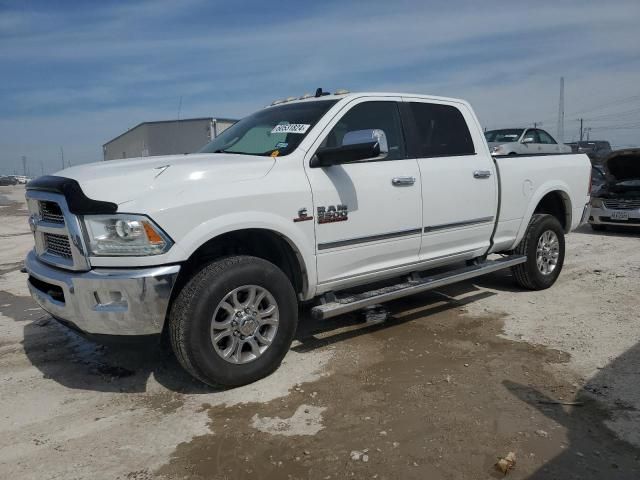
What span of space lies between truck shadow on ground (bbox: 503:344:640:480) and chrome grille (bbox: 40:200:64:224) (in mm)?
3176

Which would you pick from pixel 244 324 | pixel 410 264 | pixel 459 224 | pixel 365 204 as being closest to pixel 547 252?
pixel 459 224

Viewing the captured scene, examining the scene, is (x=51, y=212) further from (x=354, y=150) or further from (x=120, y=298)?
(x=354, y=150)

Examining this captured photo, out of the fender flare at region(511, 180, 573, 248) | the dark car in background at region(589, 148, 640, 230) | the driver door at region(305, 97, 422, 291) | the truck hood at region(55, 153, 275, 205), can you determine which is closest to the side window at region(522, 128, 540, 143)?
the dark car in background at region(589, 148, 640, 230)

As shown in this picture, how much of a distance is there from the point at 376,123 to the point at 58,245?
8.68ft

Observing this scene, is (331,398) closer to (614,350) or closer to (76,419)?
(76,419)

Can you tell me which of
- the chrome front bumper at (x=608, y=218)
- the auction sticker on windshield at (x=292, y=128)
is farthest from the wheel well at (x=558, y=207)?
the chrome front bumper at (x=608, y=218)

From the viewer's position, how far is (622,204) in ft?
34.2

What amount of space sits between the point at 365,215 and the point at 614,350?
2310 mm

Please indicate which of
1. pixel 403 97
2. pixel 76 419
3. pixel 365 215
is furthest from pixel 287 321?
pixel 403 97

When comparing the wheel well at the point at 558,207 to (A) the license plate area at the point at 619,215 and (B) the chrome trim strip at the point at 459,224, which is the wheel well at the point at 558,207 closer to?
(B) the chrome trim strip at the point at 459,224

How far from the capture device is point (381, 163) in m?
4.32

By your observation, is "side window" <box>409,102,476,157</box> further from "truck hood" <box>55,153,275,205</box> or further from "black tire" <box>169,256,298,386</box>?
"black tire" <box>169,256,298,386</box>

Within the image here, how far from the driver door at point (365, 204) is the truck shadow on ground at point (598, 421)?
1380 millimetres

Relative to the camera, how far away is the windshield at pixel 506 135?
1648cm
